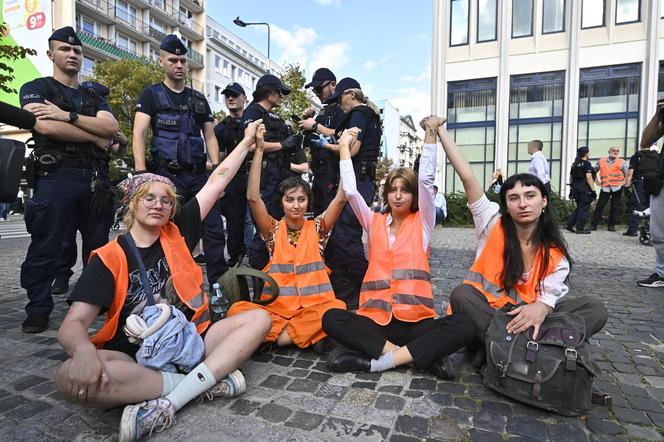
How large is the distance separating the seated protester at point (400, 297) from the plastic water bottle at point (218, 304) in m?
0.70

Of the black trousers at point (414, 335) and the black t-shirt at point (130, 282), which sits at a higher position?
the black t-shirt at point (130, 282)

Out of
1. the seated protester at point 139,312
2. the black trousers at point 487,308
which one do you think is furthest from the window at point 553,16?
the seated protester at point 139,312

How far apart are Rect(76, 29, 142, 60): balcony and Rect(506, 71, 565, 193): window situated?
2689 centimetres

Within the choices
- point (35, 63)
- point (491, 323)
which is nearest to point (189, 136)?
point (491, 323)

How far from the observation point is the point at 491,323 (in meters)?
2.47

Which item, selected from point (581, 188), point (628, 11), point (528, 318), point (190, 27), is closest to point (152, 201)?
point (528, 318)

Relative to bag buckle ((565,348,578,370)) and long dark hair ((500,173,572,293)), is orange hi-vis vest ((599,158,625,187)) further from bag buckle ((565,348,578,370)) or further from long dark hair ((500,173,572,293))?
bag buckle ((565,348,578,370))

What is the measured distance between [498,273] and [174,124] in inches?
125

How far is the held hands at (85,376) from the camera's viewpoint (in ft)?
5.96

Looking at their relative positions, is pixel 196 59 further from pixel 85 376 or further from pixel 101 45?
pixel 85 376

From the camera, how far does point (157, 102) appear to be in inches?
161

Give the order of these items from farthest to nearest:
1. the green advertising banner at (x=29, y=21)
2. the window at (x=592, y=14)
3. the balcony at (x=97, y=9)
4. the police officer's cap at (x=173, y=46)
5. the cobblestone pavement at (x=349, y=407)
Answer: the balcony at (x=97, y=9)
the green advertising banner at (x=29, y=21)
the window at (x=592, y=14)
the police officer's cap at (x=173, y=46)
the cobblestone pavement at (x=349, y=407)

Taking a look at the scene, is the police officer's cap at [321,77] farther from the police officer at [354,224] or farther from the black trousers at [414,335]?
the black trousers at [414,335]

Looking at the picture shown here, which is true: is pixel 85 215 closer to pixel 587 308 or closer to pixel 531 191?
pixel 531 191
